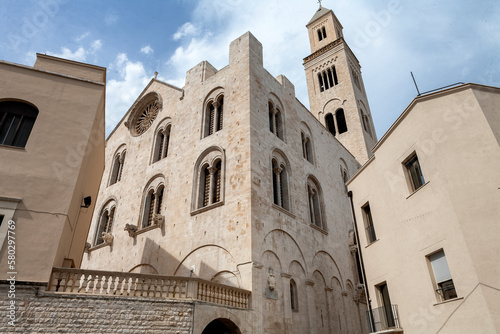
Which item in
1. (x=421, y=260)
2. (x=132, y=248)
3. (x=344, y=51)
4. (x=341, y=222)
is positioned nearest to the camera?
(x=421, y=260)

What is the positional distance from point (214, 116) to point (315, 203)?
26.1ft

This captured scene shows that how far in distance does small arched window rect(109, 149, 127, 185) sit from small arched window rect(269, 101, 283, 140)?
11.2 m

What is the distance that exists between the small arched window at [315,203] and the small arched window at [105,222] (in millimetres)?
12193

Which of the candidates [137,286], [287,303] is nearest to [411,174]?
[287,303]

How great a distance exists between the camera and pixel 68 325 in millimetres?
7965

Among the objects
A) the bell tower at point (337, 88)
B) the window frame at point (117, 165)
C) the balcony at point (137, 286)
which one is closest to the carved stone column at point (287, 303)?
the balcony at point (137, 286)

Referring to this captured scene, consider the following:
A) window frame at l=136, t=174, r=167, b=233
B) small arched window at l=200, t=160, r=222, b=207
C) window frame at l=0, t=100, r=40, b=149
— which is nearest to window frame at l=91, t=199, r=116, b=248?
window frame at l=136, t=174, r=167, b=233

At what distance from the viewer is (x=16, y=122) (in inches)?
393

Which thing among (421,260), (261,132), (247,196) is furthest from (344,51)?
(421,260)

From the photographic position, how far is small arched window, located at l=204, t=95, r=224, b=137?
17.4 metres

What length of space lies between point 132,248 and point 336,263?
11234 mm

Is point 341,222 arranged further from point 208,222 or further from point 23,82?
point 23,82

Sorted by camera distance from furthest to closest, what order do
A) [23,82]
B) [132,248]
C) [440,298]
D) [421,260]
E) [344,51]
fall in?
1. [344,51]
2. [132,248]
3. [23,82]
4. [421,260]
5. [440,298]

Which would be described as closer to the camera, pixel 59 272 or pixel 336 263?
pixel 59 272
